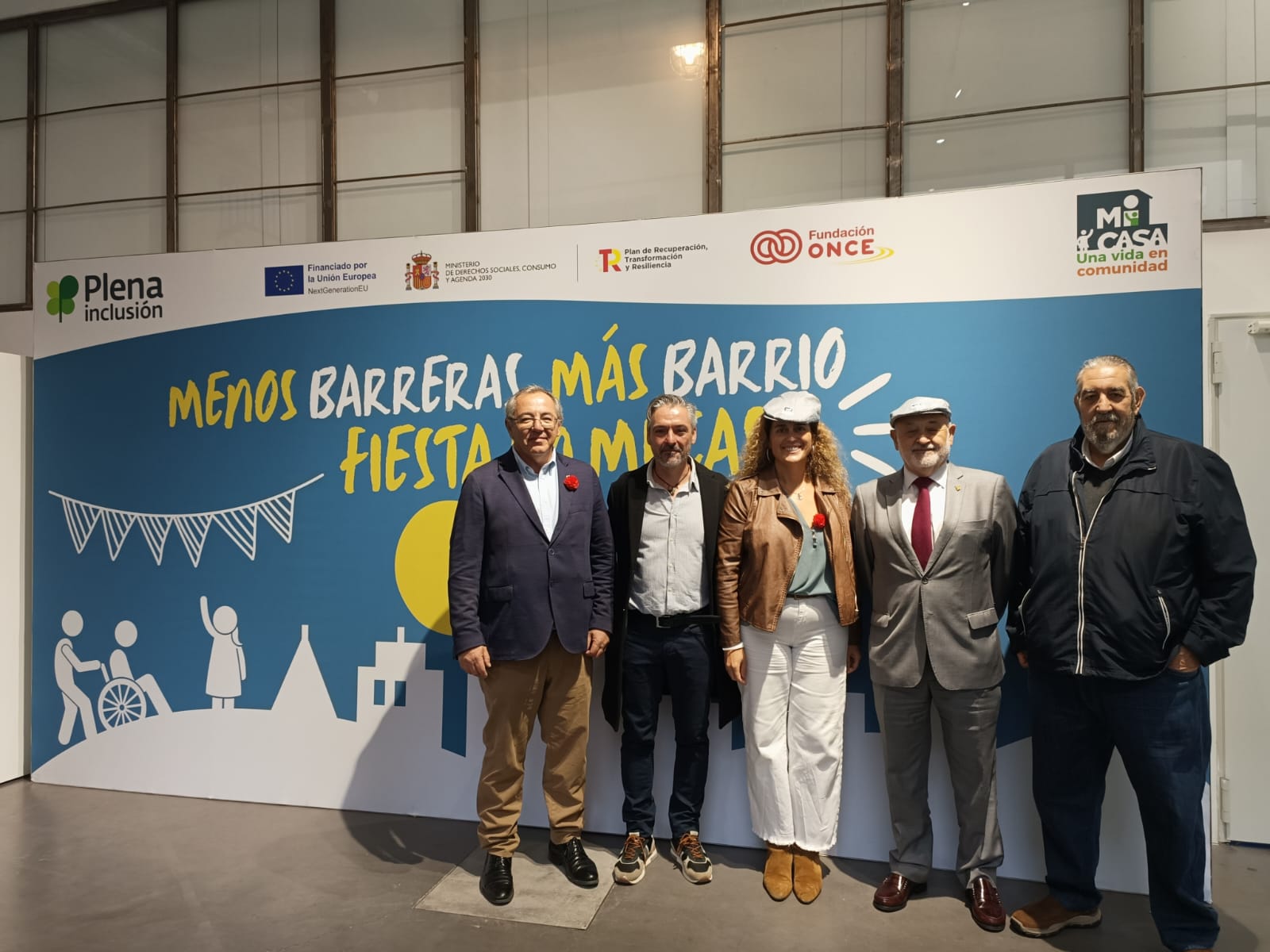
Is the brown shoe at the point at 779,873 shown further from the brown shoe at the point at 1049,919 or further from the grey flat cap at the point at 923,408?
the grey flat cap at the point at 923,408

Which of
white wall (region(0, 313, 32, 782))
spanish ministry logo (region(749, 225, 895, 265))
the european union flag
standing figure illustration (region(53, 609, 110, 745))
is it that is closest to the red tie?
spanish ministry logo (region(749, 225, 895, 265))

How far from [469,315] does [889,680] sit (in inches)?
84.7

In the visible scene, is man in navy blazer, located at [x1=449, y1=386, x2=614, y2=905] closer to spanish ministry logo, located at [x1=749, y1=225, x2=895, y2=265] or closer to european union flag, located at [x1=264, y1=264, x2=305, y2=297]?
spanish ministry logo, located at [x1=749, y1=225, x2=895, y2=265]

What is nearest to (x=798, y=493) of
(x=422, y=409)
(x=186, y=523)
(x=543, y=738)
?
(x=543, y=738)

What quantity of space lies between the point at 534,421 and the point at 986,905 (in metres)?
2.12

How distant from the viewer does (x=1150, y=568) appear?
247cm

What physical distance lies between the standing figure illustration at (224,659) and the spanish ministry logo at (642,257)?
87.5 inches

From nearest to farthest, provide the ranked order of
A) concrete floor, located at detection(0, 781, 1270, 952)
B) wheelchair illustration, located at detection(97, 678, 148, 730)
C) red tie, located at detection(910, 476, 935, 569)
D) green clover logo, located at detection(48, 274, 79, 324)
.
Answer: concrete floor, located at detection(0, 781, 1270, 952)
red tie, located at detection(910, 476, 935, 569)
wheelchair illustration, located at detection(97, 678, 148, 730)
green clover logo, located at detection(48, 274, 79, 324)

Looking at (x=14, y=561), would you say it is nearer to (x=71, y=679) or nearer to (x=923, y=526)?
(x=71, y=679)

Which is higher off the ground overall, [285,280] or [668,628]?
[285,280]

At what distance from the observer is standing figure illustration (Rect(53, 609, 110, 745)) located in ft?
13.3

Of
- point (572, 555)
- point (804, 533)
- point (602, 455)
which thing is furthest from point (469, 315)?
point (804, 533)

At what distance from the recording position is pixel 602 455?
3.46 metres

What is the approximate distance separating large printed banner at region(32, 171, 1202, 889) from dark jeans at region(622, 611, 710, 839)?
0.23 meters
